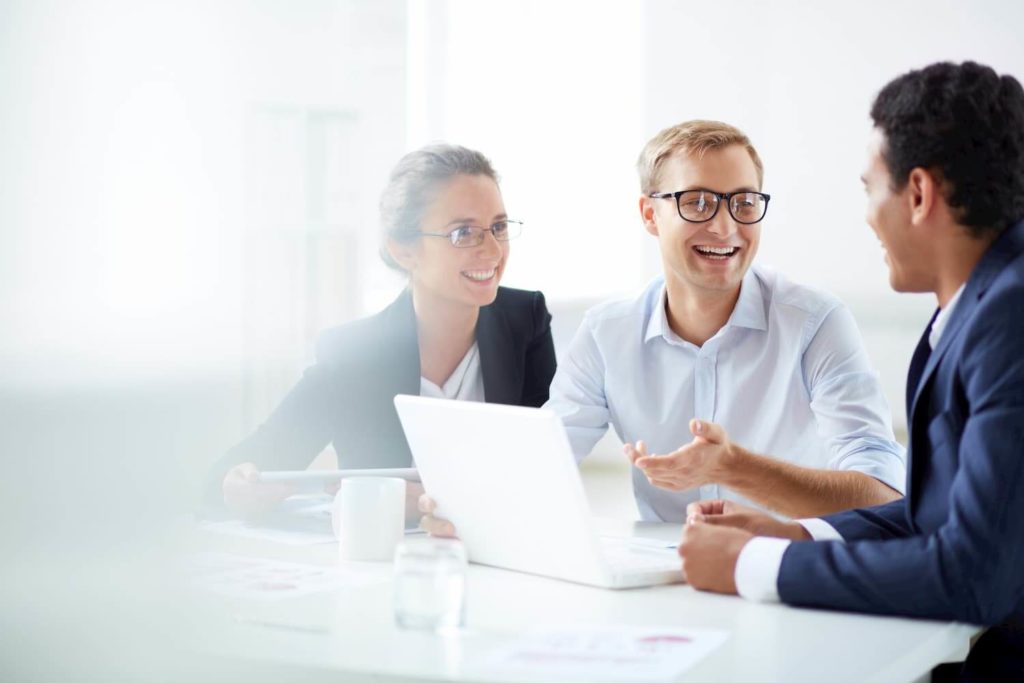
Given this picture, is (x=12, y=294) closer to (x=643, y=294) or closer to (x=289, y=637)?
(x=289, y=637)

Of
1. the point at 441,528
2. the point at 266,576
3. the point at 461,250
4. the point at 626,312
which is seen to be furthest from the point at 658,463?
the point at 461,250

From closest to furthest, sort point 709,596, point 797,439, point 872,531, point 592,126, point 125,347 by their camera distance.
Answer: point 125,347, point 709,596, point 872,531, point 797,439, point 592,126

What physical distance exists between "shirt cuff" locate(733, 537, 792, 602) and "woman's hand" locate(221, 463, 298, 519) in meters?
0.84

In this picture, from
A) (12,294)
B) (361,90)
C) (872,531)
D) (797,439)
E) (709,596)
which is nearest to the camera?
(12,294)

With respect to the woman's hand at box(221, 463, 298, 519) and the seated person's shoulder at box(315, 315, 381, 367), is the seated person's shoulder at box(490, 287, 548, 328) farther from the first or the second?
the woman's hand at box(221, 463, 298, 519)

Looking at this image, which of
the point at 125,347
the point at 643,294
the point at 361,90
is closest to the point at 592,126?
the point at 361,90

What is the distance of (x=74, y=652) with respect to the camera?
130cm

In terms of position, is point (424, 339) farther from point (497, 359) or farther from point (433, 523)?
point (433, 523)

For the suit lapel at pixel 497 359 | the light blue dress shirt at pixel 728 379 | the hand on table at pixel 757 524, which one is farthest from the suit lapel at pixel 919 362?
the suit lapel at pixel 497 359

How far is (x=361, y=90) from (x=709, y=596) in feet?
8.97

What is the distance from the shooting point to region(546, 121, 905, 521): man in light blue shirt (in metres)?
2.26

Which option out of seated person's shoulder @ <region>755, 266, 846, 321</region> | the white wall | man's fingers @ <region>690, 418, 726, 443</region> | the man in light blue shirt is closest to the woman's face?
the man in light blue shirt

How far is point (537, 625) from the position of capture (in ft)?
4.16

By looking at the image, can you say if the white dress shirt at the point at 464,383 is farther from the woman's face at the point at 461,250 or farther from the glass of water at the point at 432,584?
the glass of water at the point at 432,584
